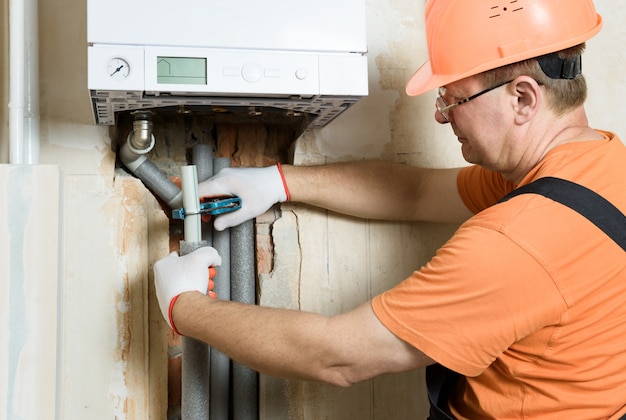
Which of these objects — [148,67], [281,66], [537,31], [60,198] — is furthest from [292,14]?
[60,198]

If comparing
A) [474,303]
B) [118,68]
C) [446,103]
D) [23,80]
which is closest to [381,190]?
[446,103]

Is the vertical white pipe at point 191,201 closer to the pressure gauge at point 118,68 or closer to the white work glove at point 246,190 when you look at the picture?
the white work glove at point 246,190

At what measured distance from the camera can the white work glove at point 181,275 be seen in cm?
127

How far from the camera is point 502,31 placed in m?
1.11

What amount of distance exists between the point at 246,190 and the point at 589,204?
2.49 ft

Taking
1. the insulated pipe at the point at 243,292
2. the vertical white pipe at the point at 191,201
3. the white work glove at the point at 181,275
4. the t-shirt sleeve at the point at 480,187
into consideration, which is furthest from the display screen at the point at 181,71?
the t-shirt sleeve at the point at 480,187

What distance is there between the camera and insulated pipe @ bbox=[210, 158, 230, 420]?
1530mm

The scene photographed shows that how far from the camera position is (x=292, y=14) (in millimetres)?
1146

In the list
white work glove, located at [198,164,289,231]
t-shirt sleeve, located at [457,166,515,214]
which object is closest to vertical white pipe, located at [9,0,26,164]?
white work glove, located at [198,164,289,231]

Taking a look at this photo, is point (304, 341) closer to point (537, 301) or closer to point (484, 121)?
point (537, 301)

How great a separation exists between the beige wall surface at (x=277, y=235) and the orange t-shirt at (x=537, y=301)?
0.54 metres

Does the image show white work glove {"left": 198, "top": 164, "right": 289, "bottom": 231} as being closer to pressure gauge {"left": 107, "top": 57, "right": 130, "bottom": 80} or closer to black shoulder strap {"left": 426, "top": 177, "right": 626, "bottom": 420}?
pressure gauge {"left": 107, "top": 57, "right": 130, "bottom": 80}

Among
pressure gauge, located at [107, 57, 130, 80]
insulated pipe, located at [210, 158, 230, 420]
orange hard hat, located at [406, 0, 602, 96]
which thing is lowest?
insulated pipe, located at [210, 158, 230, 420]

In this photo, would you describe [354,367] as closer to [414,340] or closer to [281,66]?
[414,340]
